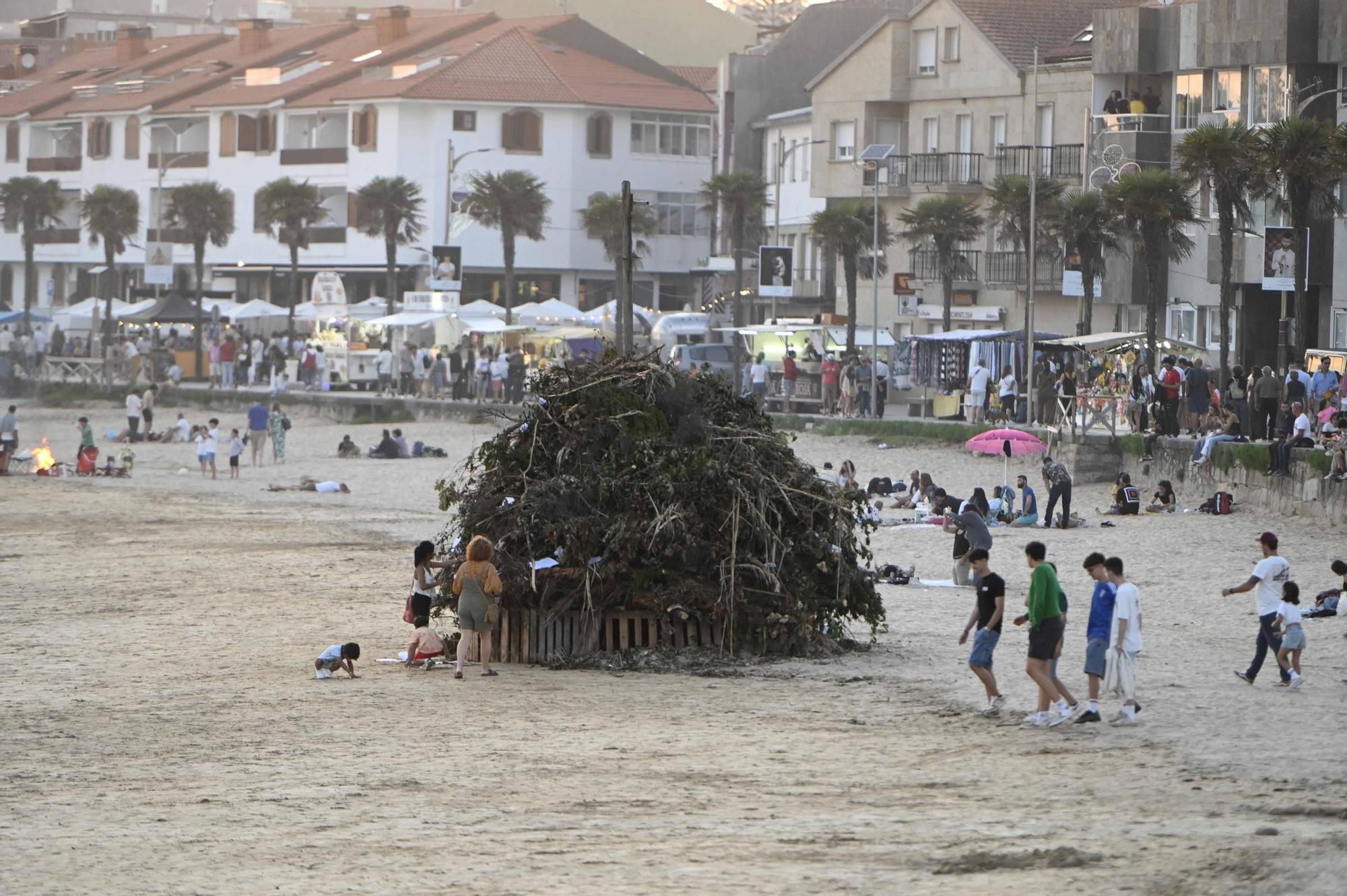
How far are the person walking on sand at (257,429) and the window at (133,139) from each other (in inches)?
1803

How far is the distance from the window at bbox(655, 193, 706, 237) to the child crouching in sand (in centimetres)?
6195

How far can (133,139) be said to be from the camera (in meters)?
88.4

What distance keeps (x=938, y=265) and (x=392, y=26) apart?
1532 inches

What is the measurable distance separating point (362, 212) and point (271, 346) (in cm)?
1117

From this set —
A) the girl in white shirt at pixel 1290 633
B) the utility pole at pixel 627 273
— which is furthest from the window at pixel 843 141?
the girl in white shirt at pixel 1290 633

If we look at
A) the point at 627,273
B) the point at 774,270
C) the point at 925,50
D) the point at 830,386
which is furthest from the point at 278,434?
the point at 925,50

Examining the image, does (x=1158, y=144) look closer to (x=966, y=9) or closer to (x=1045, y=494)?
(x=966, y=9)

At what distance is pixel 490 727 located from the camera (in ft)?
51.3

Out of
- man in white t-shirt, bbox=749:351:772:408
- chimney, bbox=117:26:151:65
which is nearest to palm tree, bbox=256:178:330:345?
man in white t-shirt, bbox=749:351:772:408

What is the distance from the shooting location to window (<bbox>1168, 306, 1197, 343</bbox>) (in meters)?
48.8

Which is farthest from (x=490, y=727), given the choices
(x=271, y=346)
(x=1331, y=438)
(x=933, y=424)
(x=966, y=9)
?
(x=271, y=346)

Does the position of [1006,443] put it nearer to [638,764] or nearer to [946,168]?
[638,764]

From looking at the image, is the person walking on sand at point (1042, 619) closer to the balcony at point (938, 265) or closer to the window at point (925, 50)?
the balcony at point (938, 265)

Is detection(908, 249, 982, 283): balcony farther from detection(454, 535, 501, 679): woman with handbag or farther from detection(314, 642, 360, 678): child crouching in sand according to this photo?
detection(314, 642, 360, 678): child crouching in sand
